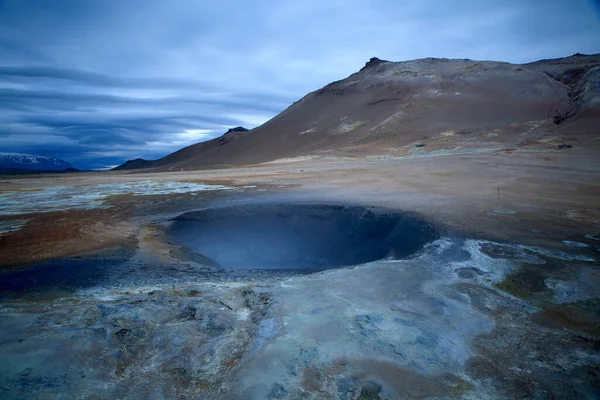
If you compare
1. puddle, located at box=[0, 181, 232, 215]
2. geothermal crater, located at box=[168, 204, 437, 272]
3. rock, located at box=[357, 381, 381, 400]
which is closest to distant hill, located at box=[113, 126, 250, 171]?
puddle, located at box=[0, 181, 232, 215]

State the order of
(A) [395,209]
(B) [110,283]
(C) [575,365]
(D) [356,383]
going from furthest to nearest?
1. (A) [395,209]
2. (B) [110,283]
3. (C) [575,365]
4. (D) [356,383]

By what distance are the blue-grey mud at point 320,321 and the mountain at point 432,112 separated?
23620mm

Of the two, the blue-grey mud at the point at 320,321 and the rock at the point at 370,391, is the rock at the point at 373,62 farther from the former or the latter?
the rock at the point at 370,391

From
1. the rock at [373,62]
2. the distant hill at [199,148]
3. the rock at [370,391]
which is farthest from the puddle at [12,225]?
the rock at [373,62]

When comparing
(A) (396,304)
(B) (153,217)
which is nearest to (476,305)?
(A) (396,304)

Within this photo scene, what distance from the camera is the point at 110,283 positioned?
4.21 m

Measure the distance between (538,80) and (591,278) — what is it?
44742 mm

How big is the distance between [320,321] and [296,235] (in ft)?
15.6

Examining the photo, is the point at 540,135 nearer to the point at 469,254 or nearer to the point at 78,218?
the point at 469,254

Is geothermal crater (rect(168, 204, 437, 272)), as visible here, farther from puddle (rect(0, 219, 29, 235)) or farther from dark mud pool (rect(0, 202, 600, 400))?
puddle (rect(0, 219, 29, 235))

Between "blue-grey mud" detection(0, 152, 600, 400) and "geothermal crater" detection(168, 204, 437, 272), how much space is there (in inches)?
7.0

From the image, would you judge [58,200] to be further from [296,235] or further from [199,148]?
[199,148]

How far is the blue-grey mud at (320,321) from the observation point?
2.26m

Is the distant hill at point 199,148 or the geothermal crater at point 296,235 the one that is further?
the distant hill at point 199,148
